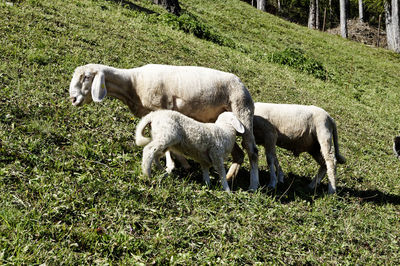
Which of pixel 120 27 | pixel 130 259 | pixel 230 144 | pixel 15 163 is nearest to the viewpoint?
pixel 130 259

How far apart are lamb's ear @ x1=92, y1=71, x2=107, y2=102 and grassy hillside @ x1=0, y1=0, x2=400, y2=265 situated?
0.68m

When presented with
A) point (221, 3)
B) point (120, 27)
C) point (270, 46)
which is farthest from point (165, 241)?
point (221, 3)

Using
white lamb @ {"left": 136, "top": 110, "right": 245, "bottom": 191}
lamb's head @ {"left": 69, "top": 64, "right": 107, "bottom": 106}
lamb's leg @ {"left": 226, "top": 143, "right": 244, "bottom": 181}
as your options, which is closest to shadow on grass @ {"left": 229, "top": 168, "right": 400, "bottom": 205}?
lamb's leg @ {"left": 226, "top": 143, "right": 244, "bottom": 181}

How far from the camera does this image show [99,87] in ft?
15.9

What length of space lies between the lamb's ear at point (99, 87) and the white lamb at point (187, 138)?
2.27 feet

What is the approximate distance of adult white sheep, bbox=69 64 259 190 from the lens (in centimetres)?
504

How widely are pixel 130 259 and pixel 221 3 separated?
22.1m

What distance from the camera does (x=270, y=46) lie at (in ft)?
57.3

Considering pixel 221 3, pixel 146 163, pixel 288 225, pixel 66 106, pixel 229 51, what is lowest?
pixel 288 225

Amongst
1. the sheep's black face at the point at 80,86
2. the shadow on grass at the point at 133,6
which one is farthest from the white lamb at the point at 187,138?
the shadow on grass at the point at 133,6

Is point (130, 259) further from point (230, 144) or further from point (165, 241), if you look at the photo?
point (230, 144)

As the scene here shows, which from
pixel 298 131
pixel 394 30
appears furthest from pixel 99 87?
pixel 394 30

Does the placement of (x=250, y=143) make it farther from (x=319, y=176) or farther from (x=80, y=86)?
(x=80, y=86)

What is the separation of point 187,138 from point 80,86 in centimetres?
167
